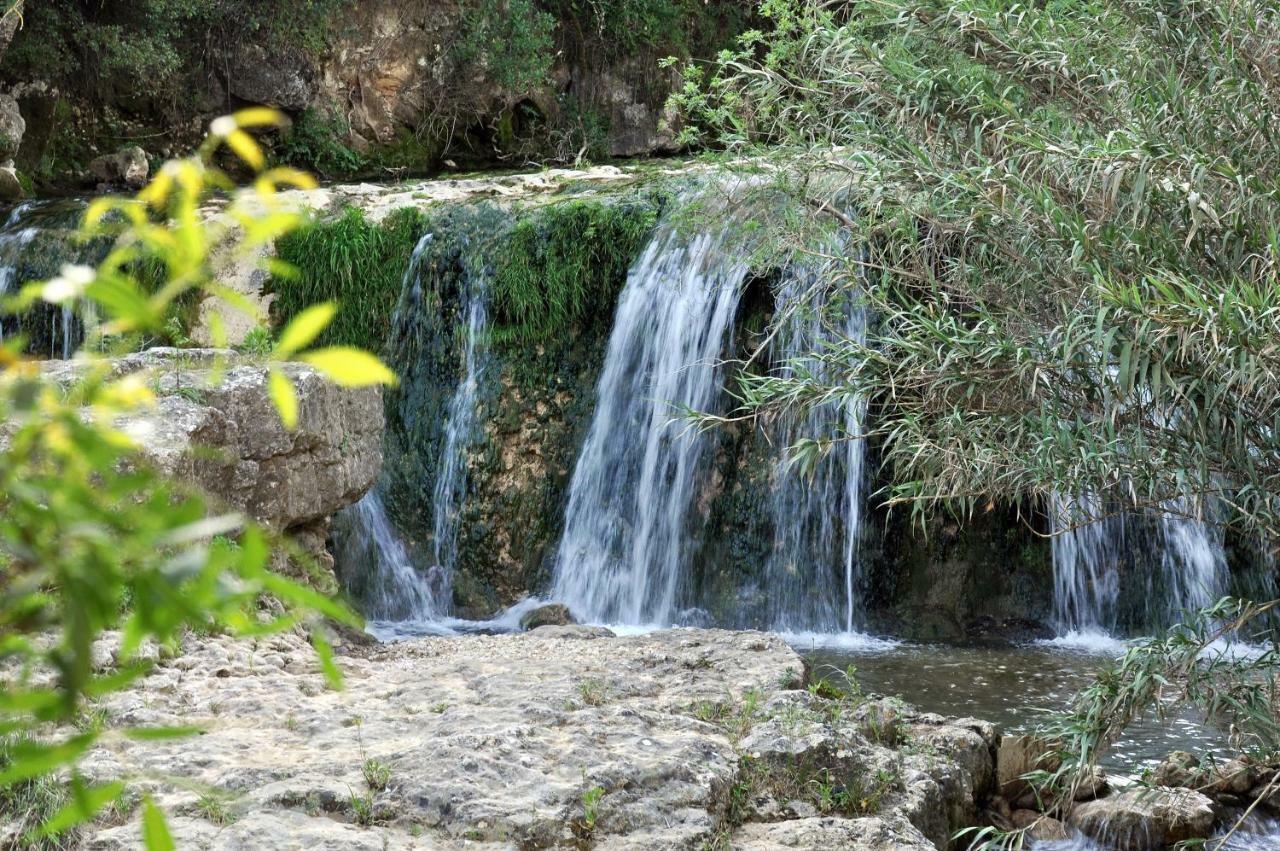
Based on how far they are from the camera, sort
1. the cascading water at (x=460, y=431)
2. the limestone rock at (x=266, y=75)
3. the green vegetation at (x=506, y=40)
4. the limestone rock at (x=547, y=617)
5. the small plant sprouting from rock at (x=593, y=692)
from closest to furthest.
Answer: the small plant sprouting from rock at (x=593, y=692), the limestone rock at (x=547, y=617), the cascading water at (x=460, y=431), the limestone rock at (x=266, y=75), the green vegetation at (x=506, y=40)

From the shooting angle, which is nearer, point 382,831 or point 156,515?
point 156,515

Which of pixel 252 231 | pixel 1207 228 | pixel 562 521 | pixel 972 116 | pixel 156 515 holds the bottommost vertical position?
pixel 562 521

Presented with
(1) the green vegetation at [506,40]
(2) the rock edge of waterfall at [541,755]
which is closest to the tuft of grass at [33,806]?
(2) the rock edge of waterfall at [541,755]

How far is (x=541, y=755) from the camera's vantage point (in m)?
3.92

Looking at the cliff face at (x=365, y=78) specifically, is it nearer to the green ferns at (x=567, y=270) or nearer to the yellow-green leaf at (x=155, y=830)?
the green ferns at (x=567, y=270)

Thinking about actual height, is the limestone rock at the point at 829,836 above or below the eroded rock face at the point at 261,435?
below

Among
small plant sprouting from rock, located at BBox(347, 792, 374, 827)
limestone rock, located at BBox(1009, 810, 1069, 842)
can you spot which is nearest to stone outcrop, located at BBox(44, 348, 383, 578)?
small plant sprouting from rock, located at BBox(347, 792, 374, 827)

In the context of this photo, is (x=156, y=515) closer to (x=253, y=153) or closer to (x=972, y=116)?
(x=253, y=153)

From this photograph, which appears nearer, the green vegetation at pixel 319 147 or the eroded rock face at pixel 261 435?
the eroded rock face at pixel 261 435

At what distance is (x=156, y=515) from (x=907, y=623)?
8.98 metres

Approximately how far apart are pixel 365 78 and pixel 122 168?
3.21m

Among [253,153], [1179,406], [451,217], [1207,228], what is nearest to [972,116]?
[1207,228]

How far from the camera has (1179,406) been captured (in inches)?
181

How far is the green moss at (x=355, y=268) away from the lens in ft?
36.7
